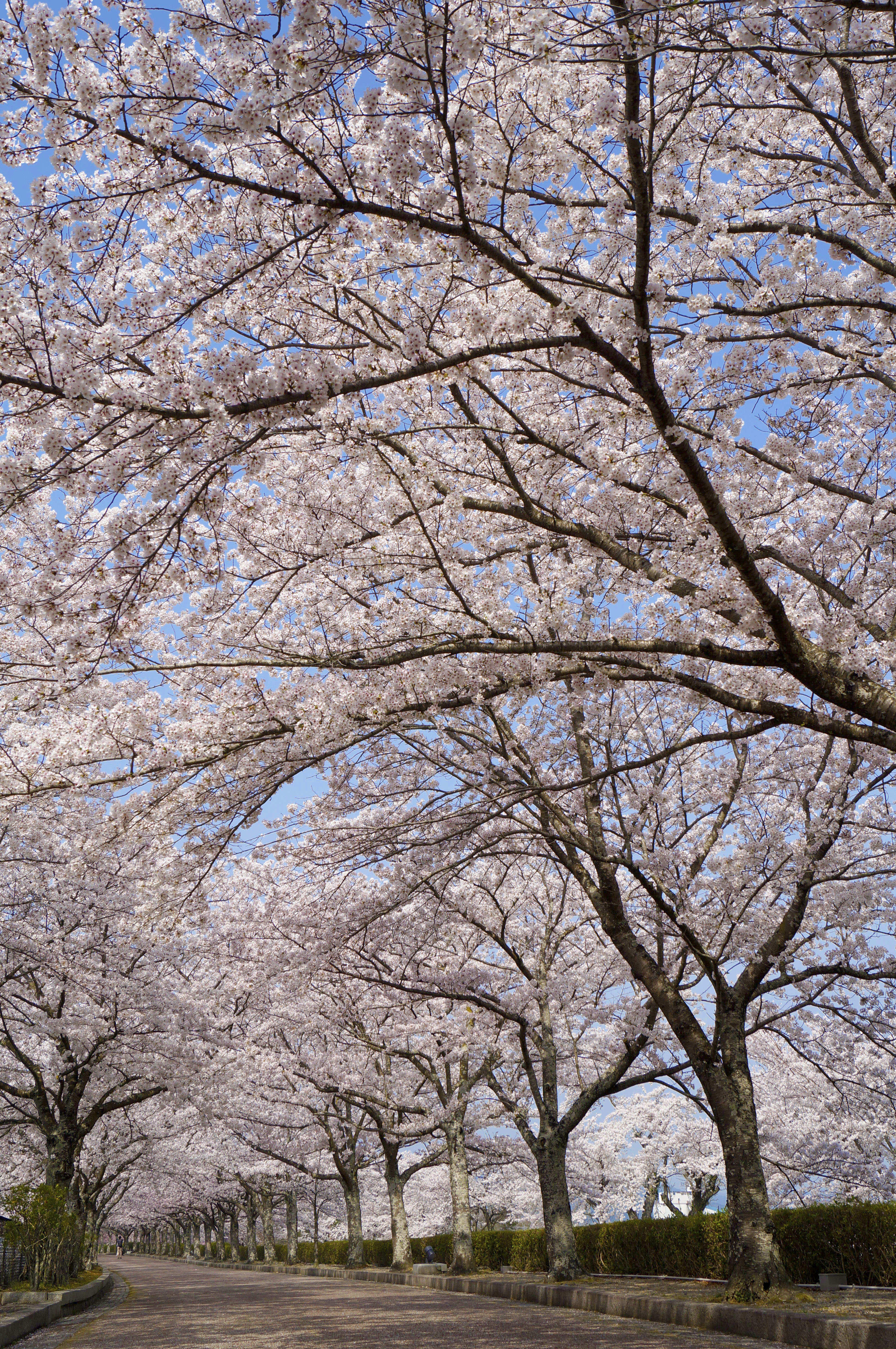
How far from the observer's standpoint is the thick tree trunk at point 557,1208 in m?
14.5

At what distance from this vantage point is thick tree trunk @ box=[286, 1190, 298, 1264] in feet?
130

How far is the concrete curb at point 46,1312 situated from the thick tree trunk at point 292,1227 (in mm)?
22483

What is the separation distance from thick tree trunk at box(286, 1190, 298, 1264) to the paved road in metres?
21.9

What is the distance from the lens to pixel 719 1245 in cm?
1397

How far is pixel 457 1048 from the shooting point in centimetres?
1861

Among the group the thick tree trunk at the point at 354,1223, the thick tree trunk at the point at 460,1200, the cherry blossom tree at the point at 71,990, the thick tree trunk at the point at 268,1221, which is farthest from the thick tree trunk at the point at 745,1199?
the thick tree trunk at the point at 268,1221

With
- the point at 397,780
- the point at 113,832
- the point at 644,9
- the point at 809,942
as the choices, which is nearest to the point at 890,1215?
the point at 809,942

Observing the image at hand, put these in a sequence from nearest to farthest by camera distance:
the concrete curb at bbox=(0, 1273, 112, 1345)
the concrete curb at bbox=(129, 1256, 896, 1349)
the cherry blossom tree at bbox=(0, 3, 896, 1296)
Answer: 1. the cherry blossom tree at bbox=(0, 3, 896, 1296)
2. the concrete curb at bbox=(129, 1256, 896, 1349)
3. the concrete curb at bbox=(0, 1273, 112, 1345)

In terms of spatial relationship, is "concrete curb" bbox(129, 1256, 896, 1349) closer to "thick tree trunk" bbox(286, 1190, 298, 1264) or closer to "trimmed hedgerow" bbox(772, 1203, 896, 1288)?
"trimmed hedgerow" bbox(772, 1203, 896, 1288)

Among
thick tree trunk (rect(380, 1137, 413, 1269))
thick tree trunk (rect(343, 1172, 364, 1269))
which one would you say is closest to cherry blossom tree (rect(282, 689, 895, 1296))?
thick tree trunk (rect(380, 1137, 413, 1269))

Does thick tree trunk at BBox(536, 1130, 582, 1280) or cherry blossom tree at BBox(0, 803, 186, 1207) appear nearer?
thick tree trunk at BBox(536, 1130, 582, 1280)

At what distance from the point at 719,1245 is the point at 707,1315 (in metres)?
5.45

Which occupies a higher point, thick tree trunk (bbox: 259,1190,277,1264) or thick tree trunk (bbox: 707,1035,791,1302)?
thick tree trunk (bbox: 707,1035,791,1302)

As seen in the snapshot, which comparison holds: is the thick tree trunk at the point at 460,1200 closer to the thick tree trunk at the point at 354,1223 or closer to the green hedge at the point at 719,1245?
the green hedge at the point at 719,1245
